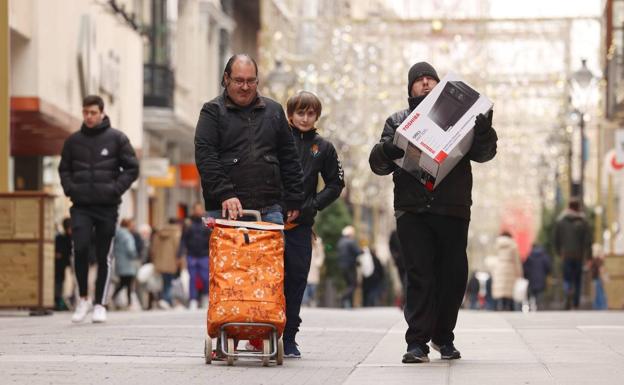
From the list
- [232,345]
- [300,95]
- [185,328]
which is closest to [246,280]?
[232,345]

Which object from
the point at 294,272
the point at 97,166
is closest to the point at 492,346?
the point at 294,272

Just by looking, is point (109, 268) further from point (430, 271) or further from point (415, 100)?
point (415, 100)

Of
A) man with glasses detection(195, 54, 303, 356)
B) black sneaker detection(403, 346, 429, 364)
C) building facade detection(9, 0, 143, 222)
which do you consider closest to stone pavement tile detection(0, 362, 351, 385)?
black sneaker detection(403, 346, 429, 364)

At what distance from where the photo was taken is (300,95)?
12.6 meters

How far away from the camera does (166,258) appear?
33.0 metres

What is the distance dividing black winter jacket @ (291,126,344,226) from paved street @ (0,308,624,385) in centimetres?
110

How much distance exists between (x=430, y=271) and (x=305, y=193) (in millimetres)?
1318

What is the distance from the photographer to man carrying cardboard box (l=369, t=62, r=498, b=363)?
1149 cm

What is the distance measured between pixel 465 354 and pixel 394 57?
107 feet

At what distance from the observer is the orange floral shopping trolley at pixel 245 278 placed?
11000mm

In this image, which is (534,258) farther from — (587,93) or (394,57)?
(394,57)

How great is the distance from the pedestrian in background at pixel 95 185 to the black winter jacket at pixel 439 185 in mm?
5478

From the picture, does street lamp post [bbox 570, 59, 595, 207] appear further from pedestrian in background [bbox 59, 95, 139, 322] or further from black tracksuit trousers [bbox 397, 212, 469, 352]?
black tracksuit trousers [bbox 397, 212, 469, 352]

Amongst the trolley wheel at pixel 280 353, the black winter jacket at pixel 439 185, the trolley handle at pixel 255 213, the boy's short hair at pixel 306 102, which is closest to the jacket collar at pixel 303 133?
→ the boy's short hair at pixel 306 102
